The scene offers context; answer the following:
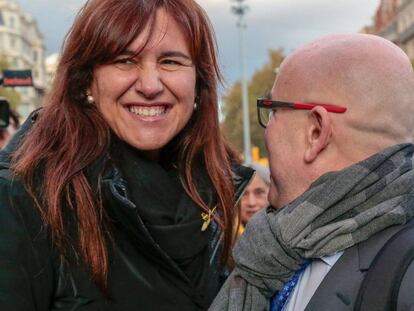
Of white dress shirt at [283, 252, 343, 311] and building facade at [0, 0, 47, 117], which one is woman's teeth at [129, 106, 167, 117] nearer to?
white dress shirt at [283, 252, 343, 311]

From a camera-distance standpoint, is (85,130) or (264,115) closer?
(264,115)

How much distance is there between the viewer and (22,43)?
83.9 meters

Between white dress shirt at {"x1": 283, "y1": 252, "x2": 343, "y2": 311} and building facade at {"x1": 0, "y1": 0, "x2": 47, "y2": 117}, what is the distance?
73733 millimetres

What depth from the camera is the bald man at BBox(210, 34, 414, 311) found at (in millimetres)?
1463

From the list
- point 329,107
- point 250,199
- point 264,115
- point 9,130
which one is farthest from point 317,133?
point 9,130

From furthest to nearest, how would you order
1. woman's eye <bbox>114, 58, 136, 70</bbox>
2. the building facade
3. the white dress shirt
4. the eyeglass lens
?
the building facade, woman's eye <bbox>114, 58, 136, 70</bbox>, the eyeglass lens, the white dress shirt

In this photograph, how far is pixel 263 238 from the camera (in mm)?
1593

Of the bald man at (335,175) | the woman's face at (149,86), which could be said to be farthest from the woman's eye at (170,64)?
the bald man at (335,175)

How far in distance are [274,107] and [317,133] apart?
16cm

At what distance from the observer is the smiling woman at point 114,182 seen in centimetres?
185

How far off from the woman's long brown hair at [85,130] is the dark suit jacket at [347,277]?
75 centimetres

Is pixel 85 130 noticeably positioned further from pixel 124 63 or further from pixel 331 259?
pixel 331 259

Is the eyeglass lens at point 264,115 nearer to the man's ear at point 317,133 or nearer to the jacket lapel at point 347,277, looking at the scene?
the man's ear at point 317,133

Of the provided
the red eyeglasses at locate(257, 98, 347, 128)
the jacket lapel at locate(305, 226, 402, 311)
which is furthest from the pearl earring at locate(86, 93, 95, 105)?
the jacket lapel at locate(305, 226, 402, 311)
